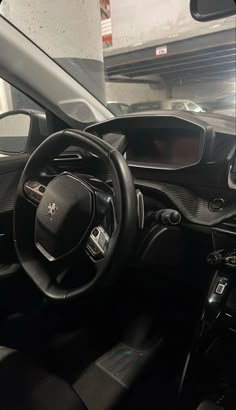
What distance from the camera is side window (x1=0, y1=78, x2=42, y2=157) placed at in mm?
1586

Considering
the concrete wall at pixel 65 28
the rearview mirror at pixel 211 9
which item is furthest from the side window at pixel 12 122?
the rearview mirror at pixel 211 9

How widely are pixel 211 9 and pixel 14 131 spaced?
129 cm

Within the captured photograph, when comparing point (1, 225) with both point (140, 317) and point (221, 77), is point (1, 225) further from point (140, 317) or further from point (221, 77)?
point (221, 77)

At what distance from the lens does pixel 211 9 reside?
64 cm

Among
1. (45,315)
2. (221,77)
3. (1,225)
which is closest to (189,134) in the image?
(1,225)

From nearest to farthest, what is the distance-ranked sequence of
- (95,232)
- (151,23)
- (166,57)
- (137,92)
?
(95,232) < (166,57) < (151,23) < (137,92)

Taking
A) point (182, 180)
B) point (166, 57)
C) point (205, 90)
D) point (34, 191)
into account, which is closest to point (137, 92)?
point (166, 57)

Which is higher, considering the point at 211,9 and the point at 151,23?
the point at 151,23

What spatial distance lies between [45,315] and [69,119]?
0.80 meters

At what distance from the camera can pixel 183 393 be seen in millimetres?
1141

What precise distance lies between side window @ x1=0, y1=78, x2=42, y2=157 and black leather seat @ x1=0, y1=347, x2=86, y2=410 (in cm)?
94

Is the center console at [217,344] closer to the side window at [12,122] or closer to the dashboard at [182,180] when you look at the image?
the dashboard at [182,180]

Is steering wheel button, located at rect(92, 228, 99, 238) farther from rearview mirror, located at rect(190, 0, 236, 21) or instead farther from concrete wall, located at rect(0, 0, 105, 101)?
concrete wall, located at rect(0, 0, 105, 101)

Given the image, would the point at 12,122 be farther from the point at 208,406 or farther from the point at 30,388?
the point at 208,406
